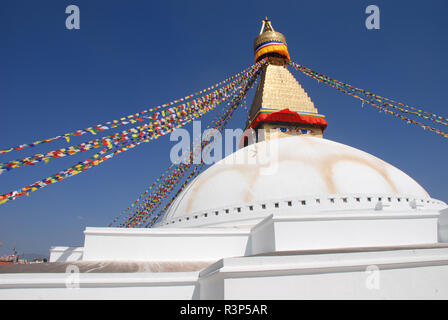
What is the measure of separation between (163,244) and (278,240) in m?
2.58

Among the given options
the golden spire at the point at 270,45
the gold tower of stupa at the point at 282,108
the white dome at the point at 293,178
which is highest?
the golden spire at the point at 270,45

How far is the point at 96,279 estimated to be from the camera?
13.7ft

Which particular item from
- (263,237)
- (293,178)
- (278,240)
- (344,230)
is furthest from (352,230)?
(293,178)

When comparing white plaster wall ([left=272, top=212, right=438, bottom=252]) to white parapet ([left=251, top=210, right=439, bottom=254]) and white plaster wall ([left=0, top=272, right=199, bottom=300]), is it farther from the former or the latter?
white plaster wall ([left=0, top=272, right=199, bottom=300])

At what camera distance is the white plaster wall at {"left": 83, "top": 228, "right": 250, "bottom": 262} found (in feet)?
22.0

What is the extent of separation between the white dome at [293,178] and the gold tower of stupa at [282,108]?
344 cm

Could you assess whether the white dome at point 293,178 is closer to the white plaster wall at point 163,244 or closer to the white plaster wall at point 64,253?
the white plaster wall at point 163,244

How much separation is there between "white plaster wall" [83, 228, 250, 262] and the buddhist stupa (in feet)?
0.07

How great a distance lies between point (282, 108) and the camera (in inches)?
538

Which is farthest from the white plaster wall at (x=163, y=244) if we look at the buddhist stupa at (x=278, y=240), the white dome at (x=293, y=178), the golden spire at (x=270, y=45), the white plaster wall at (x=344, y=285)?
the golden spire at (x=270, y=45)

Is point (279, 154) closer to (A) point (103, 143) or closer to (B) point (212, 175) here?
(B) point (212, 175)

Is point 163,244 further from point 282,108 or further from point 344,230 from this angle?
point 282,108

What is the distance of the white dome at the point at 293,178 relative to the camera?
319 inches
